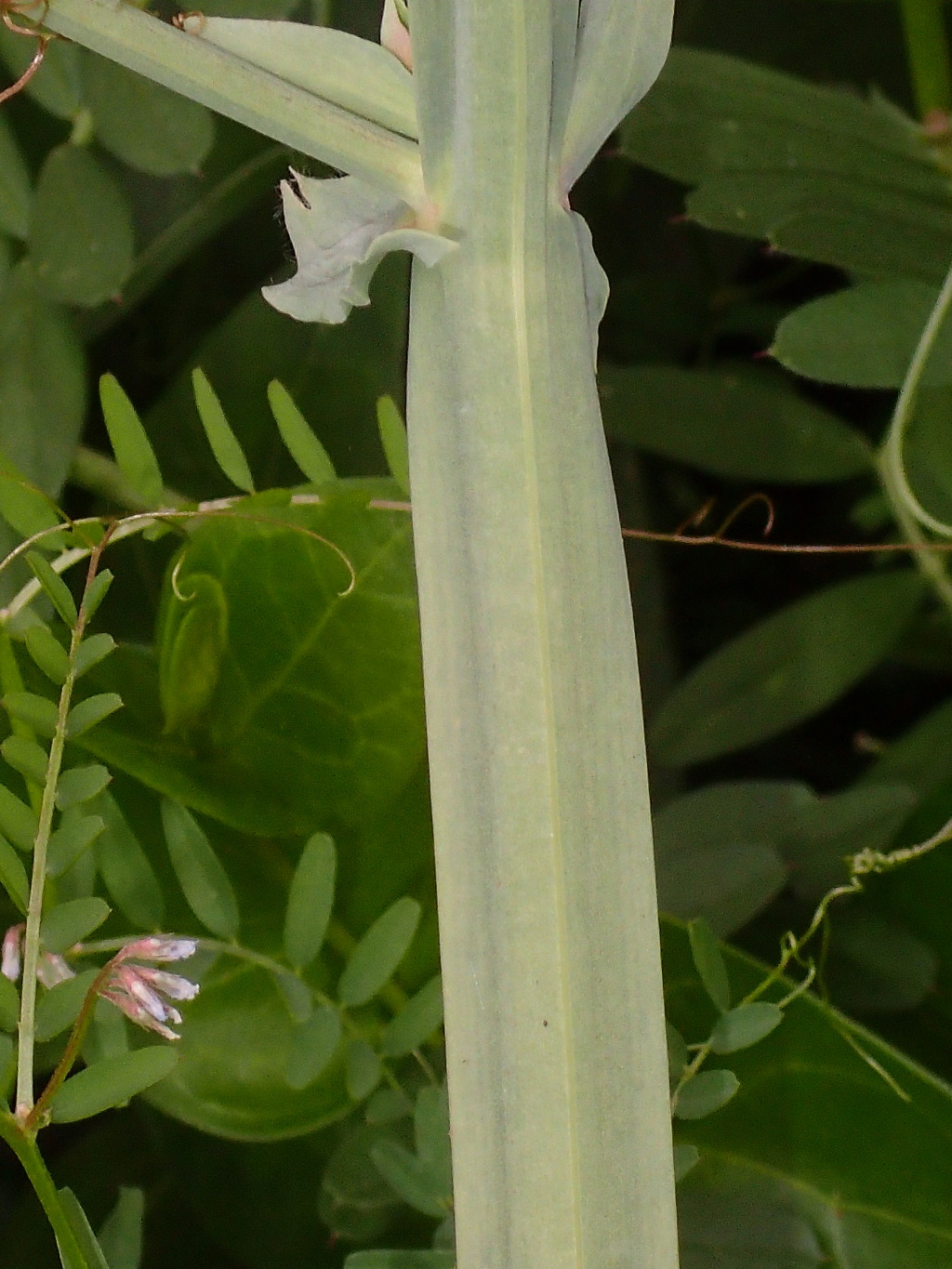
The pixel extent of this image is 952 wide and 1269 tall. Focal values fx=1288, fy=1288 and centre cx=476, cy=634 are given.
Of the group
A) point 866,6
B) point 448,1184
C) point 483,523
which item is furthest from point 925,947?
point 866,6

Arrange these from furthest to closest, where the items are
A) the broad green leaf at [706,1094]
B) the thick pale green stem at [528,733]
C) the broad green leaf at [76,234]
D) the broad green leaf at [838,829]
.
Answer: the broad green leaf at [838,829], the broad green leaf at [76,234], the broad green leaf at [706,1094], the thick pale green stem at [528,733]

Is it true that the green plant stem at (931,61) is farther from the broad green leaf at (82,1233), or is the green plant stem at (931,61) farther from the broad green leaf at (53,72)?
the broad green leaf at (82,1233)

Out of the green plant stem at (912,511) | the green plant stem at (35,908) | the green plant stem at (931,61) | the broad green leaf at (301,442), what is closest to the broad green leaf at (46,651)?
the green plant stem at (35,908)

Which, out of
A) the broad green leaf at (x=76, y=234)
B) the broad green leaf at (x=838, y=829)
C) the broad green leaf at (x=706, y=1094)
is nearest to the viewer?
the broad green leaf at (x=706, y=1094)

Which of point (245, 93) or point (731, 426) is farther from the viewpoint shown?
point (731, 426)

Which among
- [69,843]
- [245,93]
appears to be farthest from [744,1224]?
[245,93]

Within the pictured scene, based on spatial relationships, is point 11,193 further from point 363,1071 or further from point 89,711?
point 363,1071

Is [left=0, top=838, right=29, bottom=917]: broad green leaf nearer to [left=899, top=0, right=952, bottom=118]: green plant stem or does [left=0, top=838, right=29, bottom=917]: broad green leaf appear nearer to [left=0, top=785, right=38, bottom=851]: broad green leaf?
[left=0, top=785, right=38, bottom=851]: broad green leaf

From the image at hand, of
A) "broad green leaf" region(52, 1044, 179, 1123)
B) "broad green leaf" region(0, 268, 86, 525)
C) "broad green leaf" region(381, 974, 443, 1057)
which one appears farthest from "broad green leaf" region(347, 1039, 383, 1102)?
"broad green leaf" region(0, 268, 86, 525)
